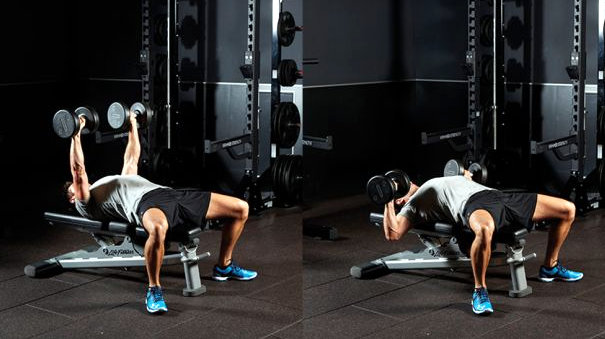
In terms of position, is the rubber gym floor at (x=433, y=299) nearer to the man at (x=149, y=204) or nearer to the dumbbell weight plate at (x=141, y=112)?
the man at (x=149, y=204)

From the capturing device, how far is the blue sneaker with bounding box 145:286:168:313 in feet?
10.6

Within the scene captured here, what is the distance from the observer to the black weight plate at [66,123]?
3.52 meters

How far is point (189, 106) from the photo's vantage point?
583 cm

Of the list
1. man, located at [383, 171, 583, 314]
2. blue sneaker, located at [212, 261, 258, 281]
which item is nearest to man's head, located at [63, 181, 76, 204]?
blue sneaker, located at [212, 261, 258, 281]

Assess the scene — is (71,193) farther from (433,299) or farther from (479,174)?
(479,174)

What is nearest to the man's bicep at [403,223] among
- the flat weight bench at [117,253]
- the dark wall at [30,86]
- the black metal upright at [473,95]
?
the flat weight bench at [117,253]

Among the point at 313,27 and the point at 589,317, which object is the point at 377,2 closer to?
the point at 313,27

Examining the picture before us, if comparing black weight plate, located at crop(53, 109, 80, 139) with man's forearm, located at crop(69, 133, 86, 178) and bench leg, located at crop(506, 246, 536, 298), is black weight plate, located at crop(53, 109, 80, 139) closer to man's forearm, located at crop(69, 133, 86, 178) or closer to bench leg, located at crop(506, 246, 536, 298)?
man's forearm, located at crop(69, 133, 86, 178)

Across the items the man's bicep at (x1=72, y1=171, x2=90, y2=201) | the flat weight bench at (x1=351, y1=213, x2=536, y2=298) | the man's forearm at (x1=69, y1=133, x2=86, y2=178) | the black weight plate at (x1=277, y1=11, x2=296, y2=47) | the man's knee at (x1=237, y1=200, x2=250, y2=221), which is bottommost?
the flat weight bench at (x1=351, y1=213, x2=536, y2=298)

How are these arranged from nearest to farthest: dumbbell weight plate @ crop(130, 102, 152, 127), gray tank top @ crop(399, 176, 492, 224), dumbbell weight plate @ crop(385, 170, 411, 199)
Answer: dumbbell weight plate @ crop(385, 170, 411, 199) < gray tank top @ crop(399, 176, 492, 224) < dumbbell weight plate @ crop(130, 102, 152, 127)

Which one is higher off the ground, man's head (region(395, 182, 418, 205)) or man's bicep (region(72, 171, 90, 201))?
man's bicep (region(72, 171, 90, 201))

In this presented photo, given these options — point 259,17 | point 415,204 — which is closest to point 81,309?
point 415,204

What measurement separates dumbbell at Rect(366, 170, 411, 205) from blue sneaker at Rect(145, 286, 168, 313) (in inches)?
38.8

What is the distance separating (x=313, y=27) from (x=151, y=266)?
8.18 ft
